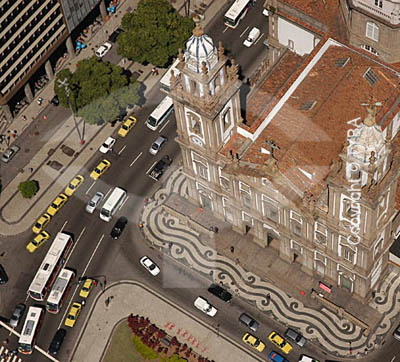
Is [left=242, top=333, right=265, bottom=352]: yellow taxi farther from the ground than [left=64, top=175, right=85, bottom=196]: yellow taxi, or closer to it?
closer to it

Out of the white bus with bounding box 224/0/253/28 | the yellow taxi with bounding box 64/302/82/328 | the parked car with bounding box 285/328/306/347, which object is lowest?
the yellow taxi with bounding box 64/302/82/328

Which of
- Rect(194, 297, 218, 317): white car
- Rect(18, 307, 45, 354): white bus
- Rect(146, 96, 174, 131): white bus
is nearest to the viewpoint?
Rect(18, 307, 45, 354): white bus

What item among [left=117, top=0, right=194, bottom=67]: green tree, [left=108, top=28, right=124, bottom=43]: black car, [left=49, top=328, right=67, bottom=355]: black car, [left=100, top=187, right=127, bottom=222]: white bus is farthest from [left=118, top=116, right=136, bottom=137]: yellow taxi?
[left=49, top=328, right=67, bottom=355]: black car

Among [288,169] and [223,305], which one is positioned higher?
[288,169]

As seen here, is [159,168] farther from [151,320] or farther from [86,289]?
[151,320]

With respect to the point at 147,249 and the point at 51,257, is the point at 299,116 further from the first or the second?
the point at 51,257

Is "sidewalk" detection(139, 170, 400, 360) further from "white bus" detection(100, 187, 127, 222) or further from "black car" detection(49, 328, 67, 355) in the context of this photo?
"black car" detection(49, 328, 67, 355)

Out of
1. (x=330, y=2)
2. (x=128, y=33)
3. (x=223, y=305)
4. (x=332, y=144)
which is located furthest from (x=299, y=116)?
(x=128, y=33)
